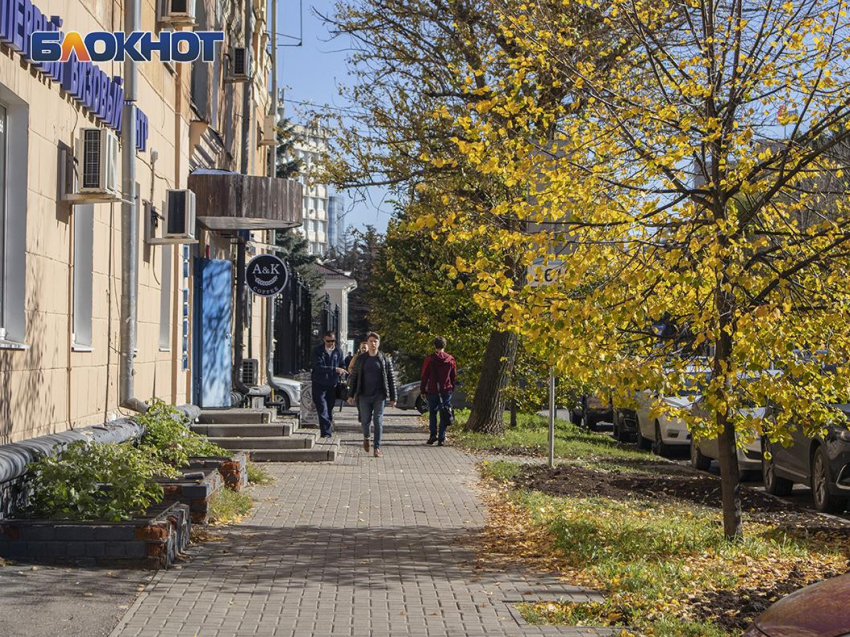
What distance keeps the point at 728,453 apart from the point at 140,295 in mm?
7586

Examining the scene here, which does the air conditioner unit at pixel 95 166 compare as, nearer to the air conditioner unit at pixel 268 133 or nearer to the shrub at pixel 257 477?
the shrub at pixel 257 477

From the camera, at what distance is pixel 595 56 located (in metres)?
14.1

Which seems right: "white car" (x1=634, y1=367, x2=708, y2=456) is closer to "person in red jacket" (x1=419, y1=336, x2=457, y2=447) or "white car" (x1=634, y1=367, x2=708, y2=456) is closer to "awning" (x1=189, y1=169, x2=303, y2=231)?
"person in red jacket" (x1=419, y1=336, x2=457, y2=447)

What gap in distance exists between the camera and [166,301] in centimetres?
1720

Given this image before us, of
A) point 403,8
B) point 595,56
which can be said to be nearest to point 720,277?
point 595,56

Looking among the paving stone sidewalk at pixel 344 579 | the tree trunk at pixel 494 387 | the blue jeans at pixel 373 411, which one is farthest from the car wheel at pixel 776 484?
the tree trunk at pixel 494 387

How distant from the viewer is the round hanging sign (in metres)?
22.5

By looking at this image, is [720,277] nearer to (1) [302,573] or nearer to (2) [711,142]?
(2) [711,142]

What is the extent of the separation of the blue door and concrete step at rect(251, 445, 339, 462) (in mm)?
2988

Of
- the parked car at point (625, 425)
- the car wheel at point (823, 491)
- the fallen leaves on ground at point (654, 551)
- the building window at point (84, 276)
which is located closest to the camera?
the fallen leaves on ground at point (654, 551)

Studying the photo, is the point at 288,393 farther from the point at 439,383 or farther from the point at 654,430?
the point at 654,430

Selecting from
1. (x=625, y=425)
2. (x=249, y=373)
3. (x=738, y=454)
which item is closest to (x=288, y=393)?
(x=249, y=373)

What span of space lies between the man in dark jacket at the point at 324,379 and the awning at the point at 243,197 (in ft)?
8.25

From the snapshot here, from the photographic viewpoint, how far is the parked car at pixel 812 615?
167 inches
